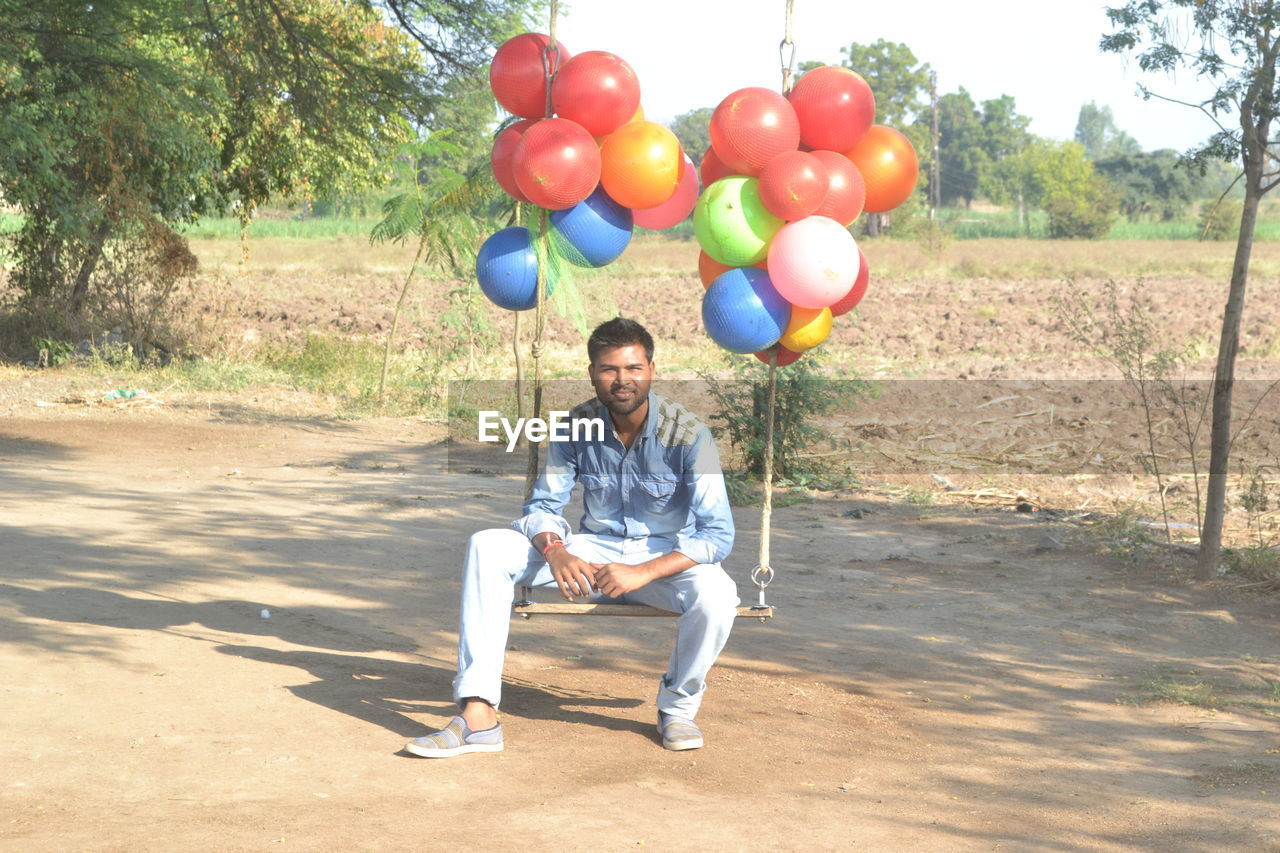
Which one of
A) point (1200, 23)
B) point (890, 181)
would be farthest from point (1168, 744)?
point (1200, 23)

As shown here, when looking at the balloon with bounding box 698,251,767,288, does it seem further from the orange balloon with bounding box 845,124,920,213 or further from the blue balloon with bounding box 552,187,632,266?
the orange balloon with bounding box 845,124,920,213

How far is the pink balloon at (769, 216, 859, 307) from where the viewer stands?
15.8 feet

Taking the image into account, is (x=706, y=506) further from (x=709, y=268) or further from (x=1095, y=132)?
(x=1095, y=132)

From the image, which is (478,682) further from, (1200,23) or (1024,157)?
(1024,157)

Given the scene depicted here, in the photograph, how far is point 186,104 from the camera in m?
13.4

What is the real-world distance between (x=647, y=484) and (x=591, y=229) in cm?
104

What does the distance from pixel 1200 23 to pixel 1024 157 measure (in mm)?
73358

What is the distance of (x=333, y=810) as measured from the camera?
149 inches

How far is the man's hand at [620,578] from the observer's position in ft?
14.6

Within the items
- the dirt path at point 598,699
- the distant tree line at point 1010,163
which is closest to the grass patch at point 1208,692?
the dirt path at point 598,699

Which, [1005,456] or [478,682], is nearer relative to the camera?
[478,682]

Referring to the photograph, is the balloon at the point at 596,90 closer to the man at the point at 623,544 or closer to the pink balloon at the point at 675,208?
the pink balloon at the point at 675,208

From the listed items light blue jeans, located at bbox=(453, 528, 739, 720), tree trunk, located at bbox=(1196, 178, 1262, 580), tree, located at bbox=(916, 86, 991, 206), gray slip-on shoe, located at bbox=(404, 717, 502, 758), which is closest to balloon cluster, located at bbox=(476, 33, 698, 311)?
light blue jeans, located at bbox=(453, 528, 739, 720)

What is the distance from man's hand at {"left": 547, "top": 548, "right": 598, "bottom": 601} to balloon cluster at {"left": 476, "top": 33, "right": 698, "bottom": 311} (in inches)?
45.3
